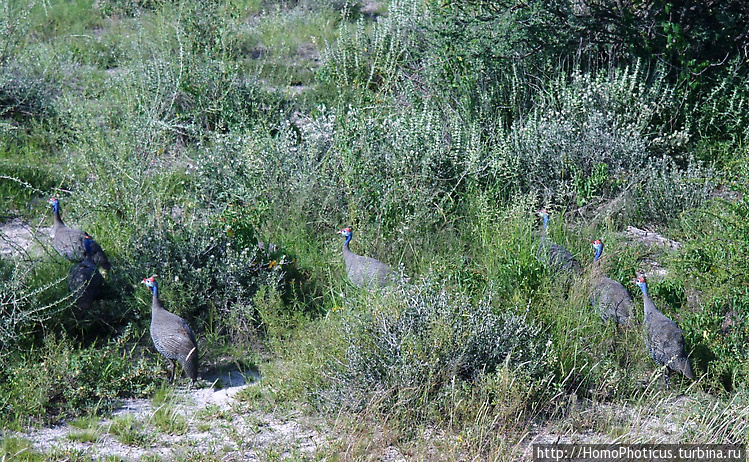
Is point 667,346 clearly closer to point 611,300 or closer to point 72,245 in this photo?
point 611,300

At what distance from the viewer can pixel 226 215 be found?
21.7ft

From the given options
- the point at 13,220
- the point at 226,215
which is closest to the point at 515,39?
the point at 226,215

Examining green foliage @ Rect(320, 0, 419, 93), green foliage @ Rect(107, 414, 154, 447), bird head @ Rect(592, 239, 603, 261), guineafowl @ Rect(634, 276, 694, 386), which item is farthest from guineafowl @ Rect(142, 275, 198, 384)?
green foliage @ Rect(320, 0, 419, 93)

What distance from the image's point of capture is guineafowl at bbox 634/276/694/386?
504cm

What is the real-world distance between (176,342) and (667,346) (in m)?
3.27

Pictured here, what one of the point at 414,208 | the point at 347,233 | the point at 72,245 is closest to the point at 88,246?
the point at 72,245

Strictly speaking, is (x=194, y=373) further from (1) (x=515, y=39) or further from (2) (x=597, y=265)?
(1) (x=515, y=39)

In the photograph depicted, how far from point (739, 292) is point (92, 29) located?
37.0 feet

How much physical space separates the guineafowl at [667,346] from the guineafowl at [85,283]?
4025 mm

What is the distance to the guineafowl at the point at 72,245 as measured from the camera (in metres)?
A: 6.33

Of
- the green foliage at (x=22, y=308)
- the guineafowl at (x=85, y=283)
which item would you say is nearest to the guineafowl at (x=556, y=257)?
the guineafowl at (x=85, y=283)

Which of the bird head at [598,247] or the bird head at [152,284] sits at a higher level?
the bird head at [598,247]

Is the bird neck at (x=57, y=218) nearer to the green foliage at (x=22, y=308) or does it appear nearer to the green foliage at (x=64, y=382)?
the green foliage at (x=22, y=308)

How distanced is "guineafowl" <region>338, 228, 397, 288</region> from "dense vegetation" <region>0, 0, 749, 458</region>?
17 centimetres
